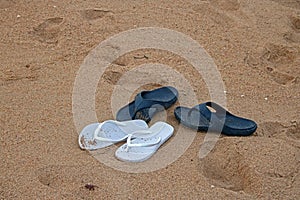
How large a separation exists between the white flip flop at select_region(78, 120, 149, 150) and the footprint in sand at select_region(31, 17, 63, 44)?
0.66 meters

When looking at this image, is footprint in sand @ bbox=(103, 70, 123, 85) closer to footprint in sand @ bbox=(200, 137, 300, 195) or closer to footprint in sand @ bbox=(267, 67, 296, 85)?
footprint in sand @ bbox=(200, 137, 300, 195)

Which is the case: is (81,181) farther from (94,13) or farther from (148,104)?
(94,13)

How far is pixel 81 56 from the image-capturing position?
7.63 feet

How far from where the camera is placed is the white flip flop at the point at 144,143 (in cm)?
180

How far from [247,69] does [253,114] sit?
1.10 ft

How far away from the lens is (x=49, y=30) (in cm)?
249

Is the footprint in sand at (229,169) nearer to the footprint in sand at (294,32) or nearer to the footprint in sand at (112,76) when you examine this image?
the footprint in sand at (112,76)

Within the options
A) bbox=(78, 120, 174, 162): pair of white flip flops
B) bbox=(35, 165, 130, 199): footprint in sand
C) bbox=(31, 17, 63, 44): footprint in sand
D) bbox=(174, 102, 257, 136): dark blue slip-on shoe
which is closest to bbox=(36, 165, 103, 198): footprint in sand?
bbox=(35, 165, 130, 199): footprint in sand

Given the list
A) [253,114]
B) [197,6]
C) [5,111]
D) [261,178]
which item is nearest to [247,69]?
[253,114]

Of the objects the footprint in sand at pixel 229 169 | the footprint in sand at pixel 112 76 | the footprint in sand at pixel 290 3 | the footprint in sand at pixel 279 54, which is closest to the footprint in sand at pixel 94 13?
the footprint in sand at pixel 112 76

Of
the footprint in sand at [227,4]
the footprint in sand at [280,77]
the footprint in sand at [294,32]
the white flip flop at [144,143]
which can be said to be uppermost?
the footprint in sand at [227,4]

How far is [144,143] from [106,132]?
0.14 m

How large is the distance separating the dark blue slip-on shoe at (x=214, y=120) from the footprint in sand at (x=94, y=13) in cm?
80

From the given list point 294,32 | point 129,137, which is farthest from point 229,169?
point 294,32
